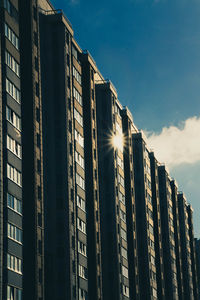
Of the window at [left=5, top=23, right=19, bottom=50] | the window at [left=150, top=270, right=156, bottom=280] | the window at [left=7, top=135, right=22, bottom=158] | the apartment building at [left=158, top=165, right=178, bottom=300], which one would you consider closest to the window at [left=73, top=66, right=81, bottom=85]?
the window at [left=5, top=23, right=19, bottom=50]

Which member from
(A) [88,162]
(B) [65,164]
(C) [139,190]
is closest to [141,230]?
(C) [139,190]

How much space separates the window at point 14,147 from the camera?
199 ft

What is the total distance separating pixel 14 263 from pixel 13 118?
15.3m

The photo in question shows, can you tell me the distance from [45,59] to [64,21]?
589 cm

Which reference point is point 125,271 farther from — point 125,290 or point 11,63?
point 11,63

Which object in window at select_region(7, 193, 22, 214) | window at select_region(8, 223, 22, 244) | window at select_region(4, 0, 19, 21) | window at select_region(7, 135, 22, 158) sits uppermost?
window at select_region(4, 0, 19, 21)

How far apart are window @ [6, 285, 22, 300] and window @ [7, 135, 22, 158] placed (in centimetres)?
1388

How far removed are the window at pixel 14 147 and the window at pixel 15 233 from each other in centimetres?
785

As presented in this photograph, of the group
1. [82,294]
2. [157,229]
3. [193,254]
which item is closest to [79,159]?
[82,294]

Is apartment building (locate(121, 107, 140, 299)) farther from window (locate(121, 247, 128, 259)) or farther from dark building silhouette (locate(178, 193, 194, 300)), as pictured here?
dark building silhouette (locate(178, 193, 194, 300))

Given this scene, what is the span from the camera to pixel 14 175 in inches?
2405

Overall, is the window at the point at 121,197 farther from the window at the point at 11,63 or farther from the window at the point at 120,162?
the window at the point at 11,63

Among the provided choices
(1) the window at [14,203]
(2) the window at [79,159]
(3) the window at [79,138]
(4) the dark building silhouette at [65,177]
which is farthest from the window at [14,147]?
(3) the window at [79,138]

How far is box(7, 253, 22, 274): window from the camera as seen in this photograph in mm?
56737
